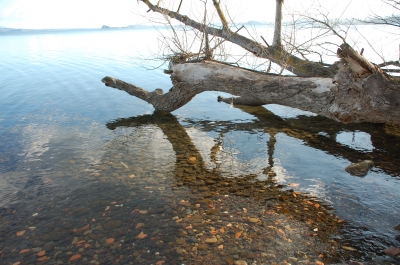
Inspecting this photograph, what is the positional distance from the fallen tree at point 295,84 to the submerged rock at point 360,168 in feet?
2.66

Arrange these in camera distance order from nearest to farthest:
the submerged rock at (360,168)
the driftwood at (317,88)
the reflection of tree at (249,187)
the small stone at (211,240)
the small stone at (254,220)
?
the small stone at (211,240) → the small stone at (254,220) → the reflection of tree at (249,187) → the driftwood at (317,88) → the submerged rock at (360,168)

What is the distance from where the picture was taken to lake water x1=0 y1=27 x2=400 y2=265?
397 centimetres

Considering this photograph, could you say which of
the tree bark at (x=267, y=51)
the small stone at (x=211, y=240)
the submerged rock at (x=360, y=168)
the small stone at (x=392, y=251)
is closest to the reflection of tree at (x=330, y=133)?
the submerged rock at (x=360, y=168)

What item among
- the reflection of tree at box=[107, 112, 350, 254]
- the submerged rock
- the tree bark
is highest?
the tree bark

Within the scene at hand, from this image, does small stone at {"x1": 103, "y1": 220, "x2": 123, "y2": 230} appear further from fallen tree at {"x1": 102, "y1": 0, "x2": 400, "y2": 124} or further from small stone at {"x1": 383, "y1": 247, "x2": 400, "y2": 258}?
fallen tree at {"x1": 102, "y1": 0, "x2": 400, "y2": 124}

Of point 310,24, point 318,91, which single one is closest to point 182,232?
point 318,91

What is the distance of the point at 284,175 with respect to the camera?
234 inches

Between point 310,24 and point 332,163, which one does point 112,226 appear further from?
point 310,24

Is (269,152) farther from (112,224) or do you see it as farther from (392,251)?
(112,224)

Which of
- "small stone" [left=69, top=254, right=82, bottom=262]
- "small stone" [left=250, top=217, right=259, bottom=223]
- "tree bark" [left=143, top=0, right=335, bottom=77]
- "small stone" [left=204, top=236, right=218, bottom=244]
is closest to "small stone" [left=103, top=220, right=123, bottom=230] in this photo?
"small stone" [left=69, top=254, right=82, bottom=262]

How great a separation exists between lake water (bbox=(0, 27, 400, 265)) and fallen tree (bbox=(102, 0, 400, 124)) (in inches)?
34.8

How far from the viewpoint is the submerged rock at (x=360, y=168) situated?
589cm

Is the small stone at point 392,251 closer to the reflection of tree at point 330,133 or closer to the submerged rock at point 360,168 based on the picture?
the submerged rock at point 360,168

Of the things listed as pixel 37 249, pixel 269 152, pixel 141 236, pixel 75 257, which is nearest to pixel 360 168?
pixel 269 152
